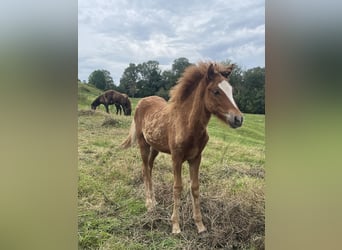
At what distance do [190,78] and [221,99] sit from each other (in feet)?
0.69

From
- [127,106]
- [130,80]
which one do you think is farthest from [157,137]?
[130,80]

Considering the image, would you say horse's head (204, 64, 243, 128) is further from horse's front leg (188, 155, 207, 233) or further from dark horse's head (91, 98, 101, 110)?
dark horse's head (91, 98, 101, 110)

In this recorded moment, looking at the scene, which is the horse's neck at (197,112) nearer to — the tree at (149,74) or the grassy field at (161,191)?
the grassy field at (161,191)

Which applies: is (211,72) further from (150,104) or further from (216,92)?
(150,104)

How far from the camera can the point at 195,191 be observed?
5.73ft

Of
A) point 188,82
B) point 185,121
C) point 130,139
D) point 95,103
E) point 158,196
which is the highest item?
point 188,82

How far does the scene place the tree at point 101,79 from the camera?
178 centimetres

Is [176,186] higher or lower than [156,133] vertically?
lower

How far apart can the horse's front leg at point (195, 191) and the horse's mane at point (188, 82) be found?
1.17ft

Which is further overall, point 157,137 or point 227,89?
point 157,137
